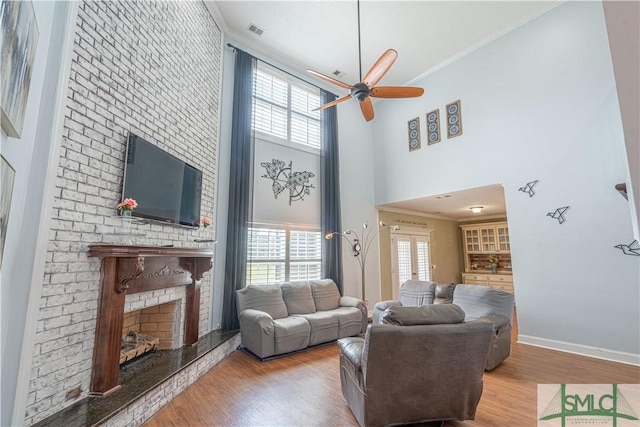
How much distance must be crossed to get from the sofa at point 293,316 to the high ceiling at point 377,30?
3.02 metres

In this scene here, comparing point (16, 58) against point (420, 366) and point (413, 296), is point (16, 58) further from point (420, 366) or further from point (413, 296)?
point (413, 296)

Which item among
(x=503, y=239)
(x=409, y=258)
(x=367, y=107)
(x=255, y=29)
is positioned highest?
(x=255, y=29)

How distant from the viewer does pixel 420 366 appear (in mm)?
2023

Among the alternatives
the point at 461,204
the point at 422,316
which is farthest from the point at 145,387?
the point at 461,204

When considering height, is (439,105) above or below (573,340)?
above

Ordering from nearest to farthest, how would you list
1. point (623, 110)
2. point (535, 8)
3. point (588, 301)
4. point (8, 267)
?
point (623, 110) < point (8, 267) < point (588, 301) < point (535, 8)

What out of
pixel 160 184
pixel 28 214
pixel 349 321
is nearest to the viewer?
pixel 28 214

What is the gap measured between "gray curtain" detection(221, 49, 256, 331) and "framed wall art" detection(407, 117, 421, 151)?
11.4 feet

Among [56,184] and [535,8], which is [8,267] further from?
[535,8]

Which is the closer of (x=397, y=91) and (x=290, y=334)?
(x=397, y=91)

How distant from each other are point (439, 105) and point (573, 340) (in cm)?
462

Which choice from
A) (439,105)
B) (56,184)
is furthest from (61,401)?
(439,105)

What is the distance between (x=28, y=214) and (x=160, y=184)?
1.22 m

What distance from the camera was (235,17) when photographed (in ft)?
15.8
